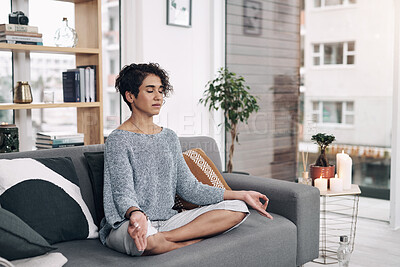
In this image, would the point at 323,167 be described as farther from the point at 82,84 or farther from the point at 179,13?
the point at 179,13

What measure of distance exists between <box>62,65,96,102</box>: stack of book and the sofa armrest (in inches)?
54.0

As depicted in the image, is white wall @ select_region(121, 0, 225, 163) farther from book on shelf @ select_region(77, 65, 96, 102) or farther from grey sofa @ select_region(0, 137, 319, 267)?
grey sofa @ select_region(0, 137, 319, 267)

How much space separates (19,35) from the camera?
299 cm

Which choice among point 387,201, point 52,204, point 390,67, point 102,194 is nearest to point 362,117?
Answer: point 390,67

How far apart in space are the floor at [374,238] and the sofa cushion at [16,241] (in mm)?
1898

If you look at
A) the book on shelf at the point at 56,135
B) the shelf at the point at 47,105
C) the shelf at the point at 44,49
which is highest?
the shelf at the point at 44,49

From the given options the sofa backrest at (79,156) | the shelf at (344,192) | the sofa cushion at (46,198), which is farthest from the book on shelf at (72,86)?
the shelf at (344,192)

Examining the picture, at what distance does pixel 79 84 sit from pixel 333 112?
7.42ft

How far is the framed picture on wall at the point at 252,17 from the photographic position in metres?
4.60

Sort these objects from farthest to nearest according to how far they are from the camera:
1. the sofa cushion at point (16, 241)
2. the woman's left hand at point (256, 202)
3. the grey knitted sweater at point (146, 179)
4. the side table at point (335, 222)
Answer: the side table at point (335, 222)
the woman's left hand at point (256, 202)
the grey knitted sweater at point (146, 179)
the sofa cushion at point (16, 241)

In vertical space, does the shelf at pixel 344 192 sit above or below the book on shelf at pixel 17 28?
below

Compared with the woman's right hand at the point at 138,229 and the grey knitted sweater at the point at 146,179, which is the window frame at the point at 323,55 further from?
the woman's right hand at the point at 138,229

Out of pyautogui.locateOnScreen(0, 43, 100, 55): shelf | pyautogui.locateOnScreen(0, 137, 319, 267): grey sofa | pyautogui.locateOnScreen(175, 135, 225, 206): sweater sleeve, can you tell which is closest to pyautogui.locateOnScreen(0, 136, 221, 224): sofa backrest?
pyautogui.locateOnScreen(0, 137, 319, 267): grey sofa

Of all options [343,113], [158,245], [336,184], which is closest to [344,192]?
[336,184]
